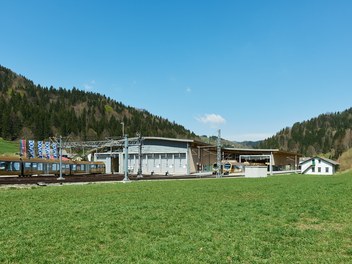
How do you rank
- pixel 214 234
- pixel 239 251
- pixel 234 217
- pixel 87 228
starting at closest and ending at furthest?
1. pixel 239 251
2. pixel 214 234
3. pixel 87 228
4. pixel 234 217

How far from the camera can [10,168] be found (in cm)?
5347

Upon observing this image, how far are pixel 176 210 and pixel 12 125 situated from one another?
6441 inches

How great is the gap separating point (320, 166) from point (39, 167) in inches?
2435

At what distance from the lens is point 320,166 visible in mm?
85688

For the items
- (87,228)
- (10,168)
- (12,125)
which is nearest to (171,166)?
(10,168)

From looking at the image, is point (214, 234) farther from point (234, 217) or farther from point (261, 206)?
point (261, 206)

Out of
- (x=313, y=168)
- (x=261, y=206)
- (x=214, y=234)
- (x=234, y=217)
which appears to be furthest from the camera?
(x=313, y=168)

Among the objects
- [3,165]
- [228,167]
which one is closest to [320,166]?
[228,167]

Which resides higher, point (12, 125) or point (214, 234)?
→ point (12, 125)

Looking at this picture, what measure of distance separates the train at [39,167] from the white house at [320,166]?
49189 mm

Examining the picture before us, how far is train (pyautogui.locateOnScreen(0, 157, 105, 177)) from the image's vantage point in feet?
175

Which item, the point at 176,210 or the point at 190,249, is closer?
the point at 190,249

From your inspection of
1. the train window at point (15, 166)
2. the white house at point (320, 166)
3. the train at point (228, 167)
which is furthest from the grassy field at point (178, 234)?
the white house at point (320, 166)

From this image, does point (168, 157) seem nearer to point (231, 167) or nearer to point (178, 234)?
point (231, 167)
